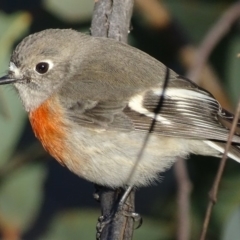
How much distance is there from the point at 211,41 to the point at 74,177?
1433 millimetres

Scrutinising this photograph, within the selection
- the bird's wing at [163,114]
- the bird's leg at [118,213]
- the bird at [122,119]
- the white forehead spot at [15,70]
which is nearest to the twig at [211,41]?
the bird at [122,119]

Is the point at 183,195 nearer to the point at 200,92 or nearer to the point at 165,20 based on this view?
the point at 200,92

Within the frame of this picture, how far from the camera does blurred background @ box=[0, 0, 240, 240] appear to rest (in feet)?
17.4

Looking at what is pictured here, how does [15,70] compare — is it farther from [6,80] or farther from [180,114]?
[180,114]

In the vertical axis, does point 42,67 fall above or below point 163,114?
above

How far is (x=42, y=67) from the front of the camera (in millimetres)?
4684

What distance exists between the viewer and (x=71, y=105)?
4496 mm

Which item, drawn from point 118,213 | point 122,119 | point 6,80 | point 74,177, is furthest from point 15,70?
point 74,177

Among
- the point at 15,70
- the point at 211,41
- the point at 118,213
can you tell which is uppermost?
the point at 211,41

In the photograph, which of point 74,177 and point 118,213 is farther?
point 74,177

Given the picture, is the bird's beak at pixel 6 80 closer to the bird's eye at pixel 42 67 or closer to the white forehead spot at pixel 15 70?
the white forehead spot at pixel 15 70

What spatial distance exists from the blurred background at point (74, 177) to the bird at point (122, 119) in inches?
21.2

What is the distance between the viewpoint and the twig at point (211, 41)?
4938 millimetres

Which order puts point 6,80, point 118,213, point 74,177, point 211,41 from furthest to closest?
point 74,177 → point 211,41 → point 6,80 → point 118,213
